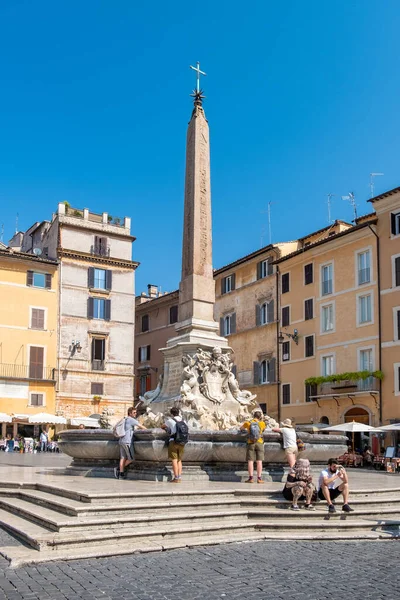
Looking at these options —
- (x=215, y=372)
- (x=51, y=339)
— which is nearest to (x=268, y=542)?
(x=215, y=372)

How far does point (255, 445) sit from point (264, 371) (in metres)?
32.8

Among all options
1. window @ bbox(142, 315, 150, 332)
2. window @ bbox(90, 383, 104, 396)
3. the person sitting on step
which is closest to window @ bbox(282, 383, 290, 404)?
window @ bbox(90, 383, 104, 396)

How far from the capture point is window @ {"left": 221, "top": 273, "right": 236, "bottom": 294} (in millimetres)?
48750

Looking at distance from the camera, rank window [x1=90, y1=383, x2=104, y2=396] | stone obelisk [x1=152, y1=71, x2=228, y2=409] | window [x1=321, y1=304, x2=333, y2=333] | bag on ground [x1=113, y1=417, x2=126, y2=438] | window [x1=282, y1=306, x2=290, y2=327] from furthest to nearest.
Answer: window [x1=90, y1=383, x2=104, y2=396] → window [x1=282, y1=306, x2=290, y2=327] → window [x1=321, y1=304, x2=333, y2=333] → stone obelisk [x1=152, y1=71, x2=228, y2=409] → bag on ground [x1=113, y1=417, x2=126, y2=438]

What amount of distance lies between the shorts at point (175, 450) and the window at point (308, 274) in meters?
30.4

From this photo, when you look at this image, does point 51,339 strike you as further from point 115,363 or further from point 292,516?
point 292,516

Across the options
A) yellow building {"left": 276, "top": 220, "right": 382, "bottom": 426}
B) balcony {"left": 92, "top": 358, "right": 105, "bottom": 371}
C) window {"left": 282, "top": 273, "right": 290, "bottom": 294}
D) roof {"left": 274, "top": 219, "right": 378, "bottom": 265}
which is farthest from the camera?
balcony {"left": 92, "top": 358, "right": 105, "bottom": 371}

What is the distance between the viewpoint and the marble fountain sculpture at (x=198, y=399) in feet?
42.8

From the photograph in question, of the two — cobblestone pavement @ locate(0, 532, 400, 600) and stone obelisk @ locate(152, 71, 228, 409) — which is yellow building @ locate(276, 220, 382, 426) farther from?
cobblestone pavement @ locate(0, 532, 400, 600)

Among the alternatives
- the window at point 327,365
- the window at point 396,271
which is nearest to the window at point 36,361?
Result: the window at point 327,365

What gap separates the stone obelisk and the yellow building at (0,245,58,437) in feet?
85.9

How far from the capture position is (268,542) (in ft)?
29.5

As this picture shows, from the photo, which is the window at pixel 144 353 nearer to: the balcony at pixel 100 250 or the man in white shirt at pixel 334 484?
the balcony at pixel 100 250

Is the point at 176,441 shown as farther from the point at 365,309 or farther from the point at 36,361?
the point at 36,361
